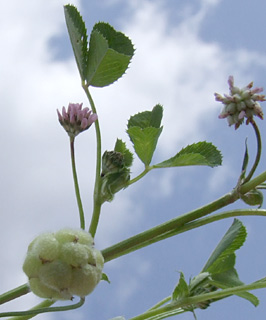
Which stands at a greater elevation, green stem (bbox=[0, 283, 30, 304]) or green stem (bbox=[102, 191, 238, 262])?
green stem (bbox=[102, 191, 238, 262])

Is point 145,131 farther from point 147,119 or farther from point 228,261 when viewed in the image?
point 228,261

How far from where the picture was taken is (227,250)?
175cm

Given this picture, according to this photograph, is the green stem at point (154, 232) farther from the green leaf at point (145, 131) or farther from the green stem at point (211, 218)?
the green leaf at point (145, 131)

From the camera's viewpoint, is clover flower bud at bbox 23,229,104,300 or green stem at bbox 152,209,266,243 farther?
green stem at bbox 152,209,266,243

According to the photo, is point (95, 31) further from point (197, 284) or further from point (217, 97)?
point (197, 284)

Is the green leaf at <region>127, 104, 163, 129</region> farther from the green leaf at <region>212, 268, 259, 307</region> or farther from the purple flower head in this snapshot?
the green leaf at <region>212, 268, 259, 307</region>

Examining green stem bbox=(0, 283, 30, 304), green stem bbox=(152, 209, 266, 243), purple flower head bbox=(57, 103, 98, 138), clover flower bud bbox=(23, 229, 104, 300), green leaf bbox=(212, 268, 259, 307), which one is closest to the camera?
clover flower bud bbox=(23, 229, 104, 300)

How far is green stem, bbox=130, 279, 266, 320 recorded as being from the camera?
5.17ft

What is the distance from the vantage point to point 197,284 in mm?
1642

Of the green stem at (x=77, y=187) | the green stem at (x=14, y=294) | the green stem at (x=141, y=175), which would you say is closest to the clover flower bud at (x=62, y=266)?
the green stem at (x=14, y=294)

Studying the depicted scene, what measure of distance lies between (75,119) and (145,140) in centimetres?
19

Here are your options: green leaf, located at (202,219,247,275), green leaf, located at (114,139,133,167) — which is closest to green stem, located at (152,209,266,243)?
green leaf, located at (202,219,247,275)

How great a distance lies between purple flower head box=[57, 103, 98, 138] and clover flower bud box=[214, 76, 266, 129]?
0.34 metres

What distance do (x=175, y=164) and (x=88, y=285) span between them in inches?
21.1
